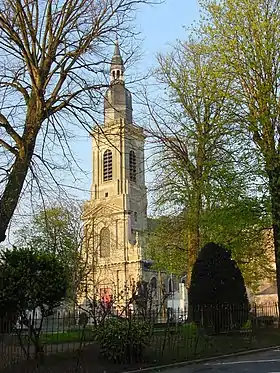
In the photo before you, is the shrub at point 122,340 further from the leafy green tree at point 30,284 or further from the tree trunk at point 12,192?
the tree trunk at point 12,192

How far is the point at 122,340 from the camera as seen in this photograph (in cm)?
1301

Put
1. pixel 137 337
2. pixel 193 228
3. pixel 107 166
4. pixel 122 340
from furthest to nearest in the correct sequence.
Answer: pixel 107 166, pixel 193 228, pixel 137 337, pixel 122 340

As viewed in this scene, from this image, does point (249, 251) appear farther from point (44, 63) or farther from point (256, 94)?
point (44, 63)

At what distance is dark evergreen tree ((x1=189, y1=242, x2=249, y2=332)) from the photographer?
18.2m

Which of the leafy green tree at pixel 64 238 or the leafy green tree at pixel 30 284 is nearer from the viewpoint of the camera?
the leafy green tree at pixel 30 284

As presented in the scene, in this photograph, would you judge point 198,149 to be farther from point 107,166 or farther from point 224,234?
point 107,166

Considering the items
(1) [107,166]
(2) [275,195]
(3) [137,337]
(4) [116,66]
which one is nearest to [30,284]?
(3) [137,337]

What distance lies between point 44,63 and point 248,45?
10798mm

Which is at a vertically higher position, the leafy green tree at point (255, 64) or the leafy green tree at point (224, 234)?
the leafy green tree at point (255, 64)

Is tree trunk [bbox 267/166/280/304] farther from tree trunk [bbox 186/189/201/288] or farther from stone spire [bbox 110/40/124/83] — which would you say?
stone spire [bbox 110/40/124/83]

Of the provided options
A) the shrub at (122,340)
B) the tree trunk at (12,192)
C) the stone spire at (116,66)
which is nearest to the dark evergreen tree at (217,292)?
the shrub at (122,340)

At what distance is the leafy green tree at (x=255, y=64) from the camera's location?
68.8 ft

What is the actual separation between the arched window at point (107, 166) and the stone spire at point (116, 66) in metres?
61.4

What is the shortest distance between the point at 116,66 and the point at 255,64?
8.48 m
